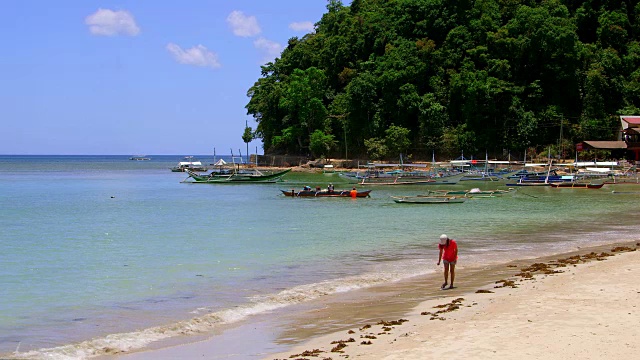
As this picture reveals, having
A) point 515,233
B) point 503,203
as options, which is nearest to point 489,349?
point 515,233

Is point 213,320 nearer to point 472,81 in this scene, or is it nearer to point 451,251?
point 451,251

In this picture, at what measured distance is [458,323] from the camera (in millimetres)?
12109

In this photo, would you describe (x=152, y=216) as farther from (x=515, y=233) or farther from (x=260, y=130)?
(x=260, y=130)

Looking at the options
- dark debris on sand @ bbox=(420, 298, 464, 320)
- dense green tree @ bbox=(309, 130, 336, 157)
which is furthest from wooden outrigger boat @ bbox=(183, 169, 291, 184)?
dark debris on sand @ bbox=(420, 298, 464, 320)

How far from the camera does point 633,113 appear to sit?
262 ft

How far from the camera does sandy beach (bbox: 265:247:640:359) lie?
10.2m

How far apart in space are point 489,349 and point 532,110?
77539 mm

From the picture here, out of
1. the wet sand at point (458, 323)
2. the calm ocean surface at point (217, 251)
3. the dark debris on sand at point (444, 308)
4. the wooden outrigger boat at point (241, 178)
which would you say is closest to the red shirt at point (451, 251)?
the wet sand at point (458, 323)

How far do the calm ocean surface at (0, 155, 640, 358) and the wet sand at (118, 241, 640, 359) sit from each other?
1307 millimetres

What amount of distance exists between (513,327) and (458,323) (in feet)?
→ 3.32

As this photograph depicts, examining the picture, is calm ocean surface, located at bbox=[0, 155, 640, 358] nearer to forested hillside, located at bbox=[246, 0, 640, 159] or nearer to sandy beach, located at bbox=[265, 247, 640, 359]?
sandy beach, located at bbox=[265, 247, 640, 359]

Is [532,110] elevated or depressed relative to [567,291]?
elevated

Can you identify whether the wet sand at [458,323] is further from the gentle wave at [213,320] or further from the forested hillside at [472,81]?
the forested hillside at [472,81]

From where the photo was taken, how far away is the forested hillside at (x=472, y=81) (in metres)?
81.6
